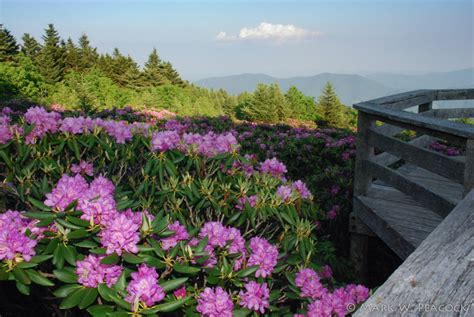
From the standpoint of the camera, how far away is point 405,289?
979mm

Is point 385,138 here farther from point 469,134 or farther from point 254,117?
point 254,117

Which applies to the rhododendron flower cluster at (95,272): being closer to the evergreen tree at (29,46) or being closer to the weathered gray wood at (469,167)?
the weathered gray wood at (469,167)

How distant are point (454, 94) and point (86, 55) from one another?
149 ft

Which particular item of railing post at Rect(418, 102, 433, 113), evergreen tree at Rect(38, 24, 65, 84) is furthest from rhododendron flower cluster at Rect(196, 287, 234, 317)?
evergreen tree at Rect(38, 24, 65, 84)

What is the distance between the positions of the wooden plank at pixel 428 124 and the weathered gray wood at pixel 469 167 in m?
0.06

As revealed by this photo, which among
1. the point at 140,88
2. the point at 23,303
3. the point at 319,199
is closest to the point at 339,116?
the point at 140,88

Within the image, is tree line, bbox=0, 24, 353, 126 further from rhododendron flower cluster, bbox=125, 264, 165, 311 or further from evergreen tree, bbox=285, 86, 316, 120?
rhododendron flower cluster, bbox=125, 264, 165, 311

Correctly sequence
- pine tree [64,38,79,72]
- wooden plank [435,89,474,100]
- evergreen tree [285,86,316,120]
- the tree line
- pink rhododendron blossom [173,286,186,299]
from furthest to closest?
evergreen tree [285,86,316,120] < pine tree [64,38,79,72] < the tree line < wooden plank [435,89,474,100] < pink rhododendron blossom [173,286,186,299]

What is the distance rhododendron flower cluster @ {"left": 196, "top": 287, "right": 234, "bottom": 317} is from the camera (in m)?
1.53

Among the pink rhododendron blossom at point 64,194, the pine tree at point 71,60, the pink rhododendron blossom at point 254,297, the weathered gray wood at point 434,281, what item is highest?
the pine tree at point 71,60

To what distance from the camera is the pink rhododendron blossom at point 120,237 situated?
143 centimetres

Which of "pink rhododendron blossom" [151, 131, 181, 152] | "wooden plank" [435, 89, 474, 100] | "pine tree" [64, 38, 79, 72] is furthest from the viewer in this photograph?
"pine tree" [64, 38, 79, 72]

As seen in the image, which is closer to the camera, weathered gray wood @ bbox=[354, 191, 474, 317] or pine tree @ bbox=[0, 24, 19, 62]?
weathered gray wood @ bbox=[354, 191, 474, 317]

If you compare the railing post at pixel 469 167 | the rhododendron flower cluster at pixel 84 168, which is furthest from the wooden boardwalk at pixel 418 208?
the rhododendron flower cluster at pixel 84 168
